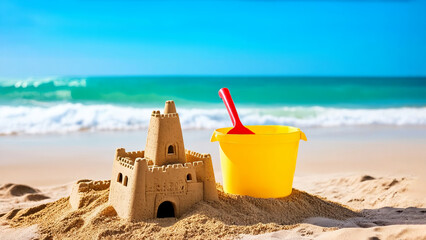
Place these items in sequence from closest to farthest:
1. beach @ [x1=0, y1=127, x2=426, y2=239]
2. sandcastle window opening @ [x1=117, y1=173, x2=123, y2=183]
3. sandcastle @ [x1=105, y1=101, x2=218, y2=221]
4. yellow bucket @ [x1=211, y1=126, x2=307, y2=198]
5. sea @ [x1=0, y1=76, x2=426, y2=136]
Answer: sandcastle @ [x1=105, y1=101, x2=218, y2=221] → beach @ [x1=0, y1=127, x2=426, y2=239] → sandcastle window opening @ [x1=117, y1=173, x2=123, y2=183] → yellow bucket @ [x1=211, y1=126, x2=307, y2=198] → sea @ [x1=0, y1=76, x2=426, y2=136]

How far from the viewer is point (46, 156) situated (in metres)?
7.45

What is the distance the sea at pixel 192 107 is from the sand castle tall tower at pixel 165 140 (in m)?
7.29

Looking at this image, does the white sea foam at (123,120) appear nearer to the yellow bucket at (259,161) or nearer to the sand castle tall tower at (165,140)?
the yellow bucket at (259,161)

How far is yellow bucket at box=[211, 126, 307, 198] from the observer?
3955 mm

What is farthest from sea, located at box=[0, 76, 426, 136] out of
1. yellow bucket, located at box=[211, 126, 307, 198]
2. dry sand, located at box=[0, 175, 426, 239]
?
yellow bucket, located at box=[211, 126, 307, 198]

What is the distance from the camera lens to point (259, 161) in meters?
4.00

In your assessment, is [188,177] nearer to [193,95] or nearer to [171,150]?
[171,150]

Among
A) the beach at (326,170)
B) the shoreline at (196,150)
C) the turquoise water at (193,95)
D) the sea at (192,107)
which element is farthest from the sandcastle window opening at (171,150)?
the turquoise water at (193,95)

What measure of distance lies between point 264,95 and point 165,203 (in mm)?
20333

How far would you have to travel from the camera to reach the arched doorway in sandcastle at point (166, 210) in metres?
3.79

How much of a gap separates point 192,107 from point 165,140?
48.1 ft

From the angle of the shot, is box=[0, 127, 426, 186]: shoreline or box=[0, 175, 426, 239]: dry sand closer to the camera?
box=[0, 175, 426, 239]: dry sand

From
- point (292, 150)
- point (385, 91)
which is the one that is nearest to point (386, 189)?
point (292, 150)

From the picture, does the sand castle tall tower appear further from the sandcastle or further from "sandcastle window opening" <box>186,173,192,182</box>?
"sandcastle window opening" <box>186,173,192,182</box>
